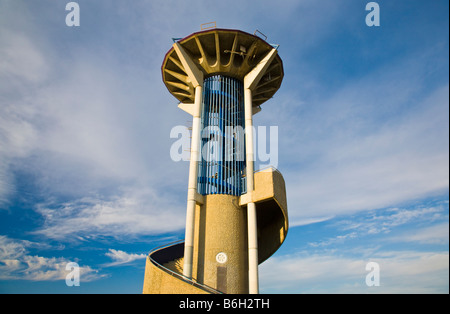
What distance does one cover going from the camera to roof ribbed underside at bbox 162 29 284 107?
20.1 m

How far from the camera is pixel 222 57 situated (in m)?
21.2

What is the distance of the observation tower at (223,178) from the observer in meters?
16.5

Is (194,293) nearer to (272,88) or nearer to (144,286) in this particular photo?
(144,286)

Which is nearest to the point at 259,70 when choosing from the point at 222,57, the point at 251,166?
the point at 222,57

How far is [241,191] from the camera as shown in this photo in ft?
62.6

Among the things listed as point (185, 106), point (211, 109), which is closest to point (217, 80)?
point (211, 109)

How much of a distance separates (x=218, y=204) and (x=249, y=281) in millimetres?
4610

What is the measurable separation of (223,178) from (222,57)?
342 inches

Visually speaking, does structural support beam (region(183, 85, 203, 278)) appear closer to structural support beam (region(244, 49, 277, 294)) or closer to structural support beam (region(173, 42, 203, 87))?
structural support beam (region(173, 42, 203, 87))

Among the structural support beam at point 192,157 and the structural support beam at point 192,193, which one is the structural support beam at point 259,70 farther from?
the structural support beam at point 192,193

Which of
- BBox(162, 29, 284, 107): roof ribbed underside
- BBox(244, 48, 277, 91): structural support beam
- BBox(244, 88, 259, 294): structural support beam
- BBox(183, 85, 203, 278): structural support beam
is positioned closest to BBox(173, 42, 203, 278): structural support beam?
BBox(183, 85, 203, 278): structural support beam

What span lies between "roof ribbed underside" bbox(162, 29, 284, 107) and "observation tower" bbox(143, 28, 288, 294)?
7 cm

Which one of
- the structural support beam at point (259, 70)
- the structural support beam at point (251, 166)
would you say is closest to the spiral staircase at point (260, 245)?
the structural support beam at point (251, 166)

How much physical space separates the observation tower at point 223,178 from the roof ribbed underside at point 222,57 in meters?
0.07
